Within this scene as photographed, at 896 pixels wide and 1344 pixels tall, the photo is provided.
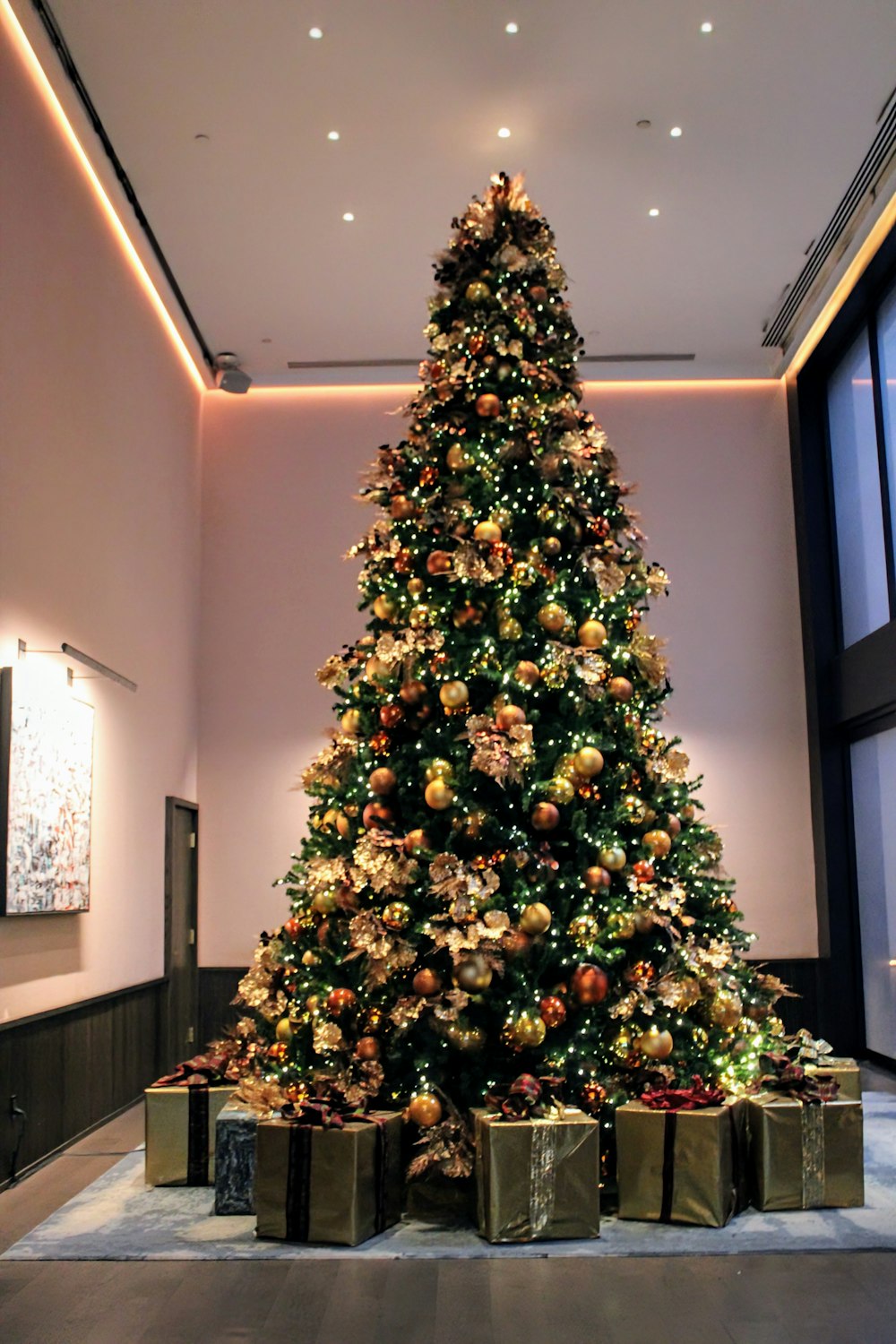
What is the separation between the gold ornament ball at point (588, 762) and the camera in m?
4.99

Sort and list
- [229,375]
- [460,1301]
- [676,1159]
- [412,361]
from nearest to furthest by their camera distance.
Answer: [460,1301], [676,1159], [229,375], [412,361]

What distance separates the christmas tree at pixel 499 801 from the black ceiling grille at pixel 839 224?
107 inches

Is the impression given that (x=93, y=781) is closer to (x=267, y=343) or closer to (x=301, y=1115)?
(x=301, y=1115)

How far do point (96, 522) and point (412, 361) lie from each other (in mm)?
3803

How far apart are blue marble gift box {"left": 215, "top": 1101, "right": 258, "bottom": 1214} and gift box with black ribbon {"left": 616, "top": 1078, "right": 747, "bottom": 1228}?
1.40 metres

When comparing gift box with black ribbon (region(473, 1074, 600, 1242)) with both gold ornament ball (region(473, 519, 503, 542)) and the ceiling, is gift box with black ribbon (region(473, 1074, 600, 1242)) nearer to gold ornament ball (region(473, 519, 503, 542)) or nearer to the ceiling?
gold ornament ball (region(473, 519, 503, 542))

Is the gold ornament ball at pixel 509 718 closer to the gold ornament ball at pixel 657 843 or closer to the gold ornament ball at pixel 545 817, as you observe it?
the gold ornament ball at pixel 545 817

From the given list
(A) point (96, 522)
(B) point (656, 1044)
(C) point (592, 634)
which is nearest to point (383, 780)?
(C) point (592, 634)

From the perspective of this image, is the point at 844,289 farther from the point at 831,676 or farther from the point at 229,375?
the point at 229,375

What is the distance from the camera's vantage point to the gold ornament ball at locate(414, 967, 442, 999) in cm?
472

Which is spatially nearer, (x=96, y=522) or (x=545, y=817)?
(x=545, y=817)

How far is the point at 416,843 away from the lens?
4.96m

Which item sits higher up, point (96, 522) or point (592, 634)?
point (96, 522)

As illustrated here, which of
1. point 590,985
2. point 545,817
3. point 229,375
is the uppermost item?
point 229,375
